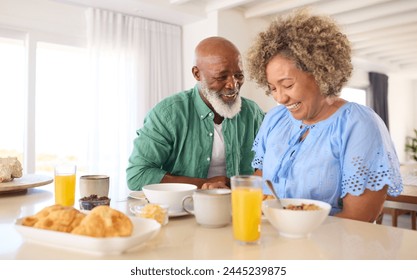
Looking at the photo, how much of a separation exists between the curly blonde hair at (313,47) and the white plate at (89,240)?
0.83m

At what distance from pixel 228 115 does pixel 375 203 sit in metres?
1.02

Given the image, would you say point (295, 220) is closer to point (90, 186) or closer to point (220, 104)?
point (90, 186)

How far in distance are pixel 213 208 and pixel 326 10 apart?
408cm

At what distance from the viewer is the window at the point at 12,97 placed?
3980 millimetres

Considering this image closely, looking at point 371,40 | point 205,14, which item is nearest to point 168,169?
point 205,14

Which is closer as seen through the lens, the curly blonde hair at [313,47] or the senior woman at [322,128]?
the senior woman at [322,128]

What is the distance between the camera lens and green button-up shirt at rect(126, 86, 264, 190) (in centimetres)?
202

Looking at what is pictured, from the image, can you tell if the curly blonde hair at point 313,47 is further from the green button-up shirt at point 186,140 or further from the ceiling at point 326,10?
the ceiling at point 326,10

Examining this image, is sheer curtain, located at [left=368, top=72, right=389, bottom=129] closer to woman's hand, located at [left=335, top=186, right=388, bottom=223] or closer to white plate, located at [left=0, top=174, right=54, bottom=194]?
woman's hand, located at [left=335, top=186, right=388, bottom=223]

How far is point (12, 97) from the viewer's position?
158 inches

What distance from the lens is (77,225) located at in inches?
35.8

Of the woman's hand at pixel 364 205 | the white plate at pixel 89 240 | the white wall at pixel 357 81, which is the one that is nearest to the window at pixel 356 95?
the white wall at pixel 357 81

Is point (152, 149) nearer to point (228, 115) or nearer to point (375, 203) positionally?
→ point (228, 115)

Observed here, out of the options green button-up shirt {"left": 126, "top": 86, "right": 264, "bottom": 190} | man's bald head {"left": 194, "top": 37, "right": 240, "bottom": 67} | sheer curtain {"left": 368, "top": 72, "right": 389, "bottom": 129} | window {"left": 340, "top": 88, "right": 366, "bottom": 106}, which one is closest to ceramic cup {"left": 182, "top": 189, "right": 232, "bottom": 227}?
green button-up shirt {"left": 126, "top": 86, "right": 264, "bottom": 190}
